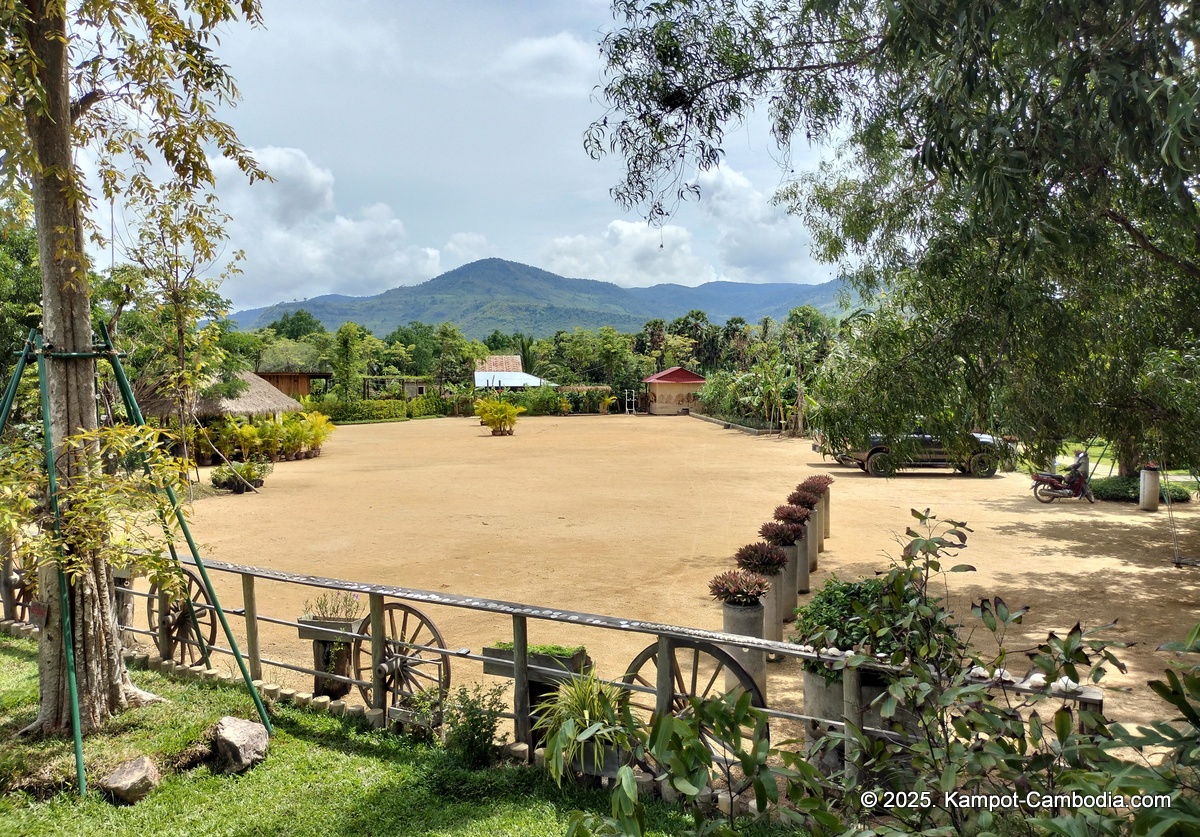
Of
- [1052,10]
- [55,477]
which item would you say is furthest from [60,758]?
[1052,10]

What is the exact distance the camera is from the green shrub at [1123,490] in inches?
547

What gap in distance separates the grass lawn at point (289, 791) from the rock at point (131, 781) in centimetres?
6

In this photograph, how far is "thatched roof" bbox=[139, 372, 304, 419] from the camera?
21750 mm

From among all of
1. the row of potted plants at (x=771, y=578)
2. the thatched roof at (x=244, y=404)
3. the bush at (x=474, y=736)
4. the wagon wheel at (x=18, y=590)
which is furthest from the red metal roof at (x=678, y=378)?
the bush at (x=474, y=736)

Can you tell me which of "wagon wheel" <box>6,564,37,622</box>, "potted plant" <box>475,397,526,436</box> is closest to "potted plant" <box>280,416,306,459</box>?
"potted plant" <box>475,397,526,436</box>

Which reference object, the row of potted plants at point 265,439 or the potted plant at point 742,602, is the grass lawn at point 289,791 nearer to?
the potted plant at point 742,602

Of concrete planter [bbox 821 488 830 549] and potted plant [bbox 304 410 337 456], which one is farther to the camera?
potted plant [bbox 304 410 337 456]

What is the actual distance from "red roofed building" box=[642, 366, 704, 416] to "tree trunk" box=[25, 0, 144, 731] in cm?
4570

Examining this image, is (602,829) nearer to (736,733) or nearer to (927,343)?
(736,733)

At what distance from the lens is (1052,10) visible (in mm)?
2689

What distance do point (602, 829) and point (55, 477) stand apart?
4279mm

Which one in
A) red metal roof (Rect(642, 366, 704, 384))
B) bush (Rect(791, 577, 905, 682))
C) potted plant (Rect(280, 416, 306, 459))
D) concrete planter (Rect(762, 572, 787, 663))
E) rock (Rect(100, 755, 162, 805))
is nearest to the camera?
bush (Rect(791, 577, 905, 682))

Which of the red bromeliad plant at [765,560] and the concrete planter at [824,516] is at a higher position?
the red bromeliad plant at [765,560]

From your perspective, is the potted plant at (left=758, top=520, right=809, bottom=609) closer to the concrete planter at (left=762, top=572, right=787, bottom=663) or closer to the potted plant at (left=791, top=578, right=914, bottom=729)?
the concrete planter at (left=762, top=572, right=787, bottom=663)
